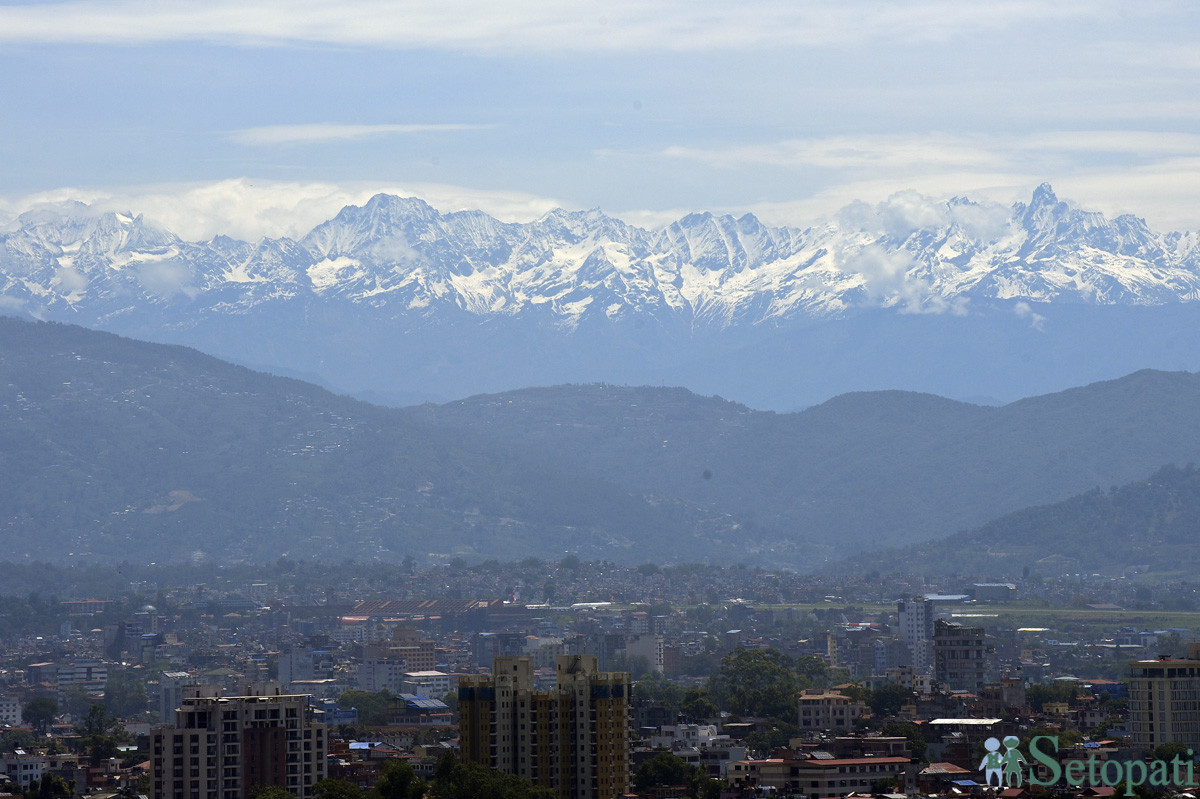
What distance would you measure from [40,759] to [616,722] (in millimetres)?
36715

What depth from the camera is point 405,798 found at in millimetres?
90125

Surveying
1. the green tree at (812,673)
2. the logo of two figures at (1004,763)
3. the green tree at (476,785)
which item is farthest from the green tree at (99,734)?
the logo of two figures at (1004,763)

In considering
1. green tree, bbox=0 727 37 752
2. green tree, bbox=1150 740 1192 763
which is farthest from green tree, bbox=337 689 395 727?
green tree, bbox=1150 740 1192 763

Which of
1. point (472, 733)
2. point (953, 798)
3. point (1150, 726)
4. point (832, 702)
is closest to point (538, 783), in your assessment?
A: point (472, 733)

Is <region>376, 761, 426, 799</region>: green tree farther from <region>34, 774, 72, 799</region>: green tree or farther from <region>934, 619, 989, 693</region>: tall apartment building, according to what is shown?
<region>934, 619, 989, 693</region>: tall apartment building

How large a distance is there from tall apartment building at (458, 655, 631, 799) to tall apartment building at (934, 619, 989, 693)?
75.8 meters

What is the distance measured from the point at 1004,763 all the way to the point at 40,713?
9370 cm

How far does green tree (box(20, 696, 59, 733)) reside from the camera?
17850 centimetres

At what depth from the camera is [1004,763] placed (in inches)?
4099

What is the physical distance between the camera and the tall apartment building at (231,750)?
95.5 meters

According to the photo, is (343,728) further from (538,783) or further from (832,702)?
(538,783)
